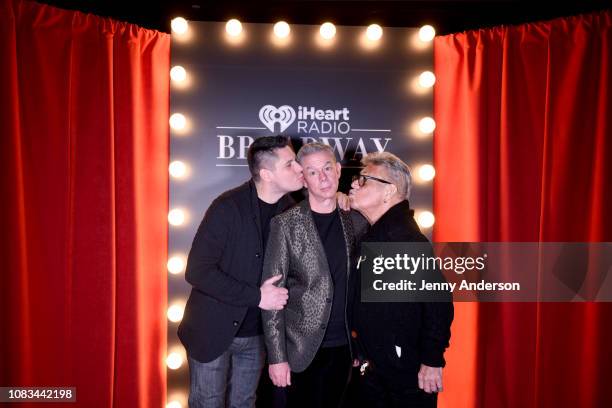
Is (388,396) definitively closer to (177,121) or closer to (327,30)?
(177,121)

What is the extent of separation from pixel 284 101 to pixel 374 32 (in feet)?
2.30

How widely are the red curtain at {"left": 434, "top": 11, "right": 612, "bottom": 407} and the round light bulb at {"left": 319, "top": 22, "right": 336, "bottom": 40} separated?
0.68 metres

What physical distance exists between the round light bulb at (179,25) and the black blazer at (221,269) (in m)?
1.14

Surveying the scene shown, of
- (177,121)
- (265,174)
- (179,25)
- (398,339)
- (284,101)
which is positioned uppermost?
(179,25)

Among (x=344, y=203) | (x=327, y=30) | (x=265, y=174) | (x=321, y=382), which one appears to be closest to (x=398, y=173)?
(x=344, y=203)

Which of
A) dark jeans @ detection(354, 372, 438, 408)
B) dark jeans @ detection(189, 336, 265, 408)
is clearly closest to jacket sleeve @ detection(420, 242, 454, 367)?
dark jeans @ detection(354, 372, 438, 408)

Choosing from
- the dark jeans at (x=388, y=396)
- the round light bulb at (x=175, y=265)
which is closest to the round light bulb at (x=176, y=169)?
the round light bulb at (x=175, y=265)

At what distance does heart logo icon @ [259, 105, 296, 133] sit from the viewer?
2518 mm

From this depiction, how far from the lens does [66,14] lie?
226cm

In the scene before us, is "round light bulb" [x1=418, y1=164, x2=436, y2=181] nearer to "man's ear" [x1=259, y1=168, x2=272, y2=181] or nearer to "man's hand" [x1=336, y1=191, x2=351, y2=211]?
"man's hand" [x1=336, y1=191, x2=351, y2=211]

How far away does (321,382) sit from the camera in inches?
75.0

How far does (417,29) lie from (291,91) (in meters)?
0.89

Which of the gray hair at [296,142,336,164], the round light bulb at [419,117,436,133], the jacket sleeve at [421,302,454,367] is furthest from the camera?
the round light bulb at [419,117,436,133]

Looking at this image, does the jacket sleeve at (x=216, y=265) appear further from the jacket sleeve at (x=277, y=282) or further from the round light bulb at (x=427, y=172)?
the round light bulb at (x=427, y=172)
